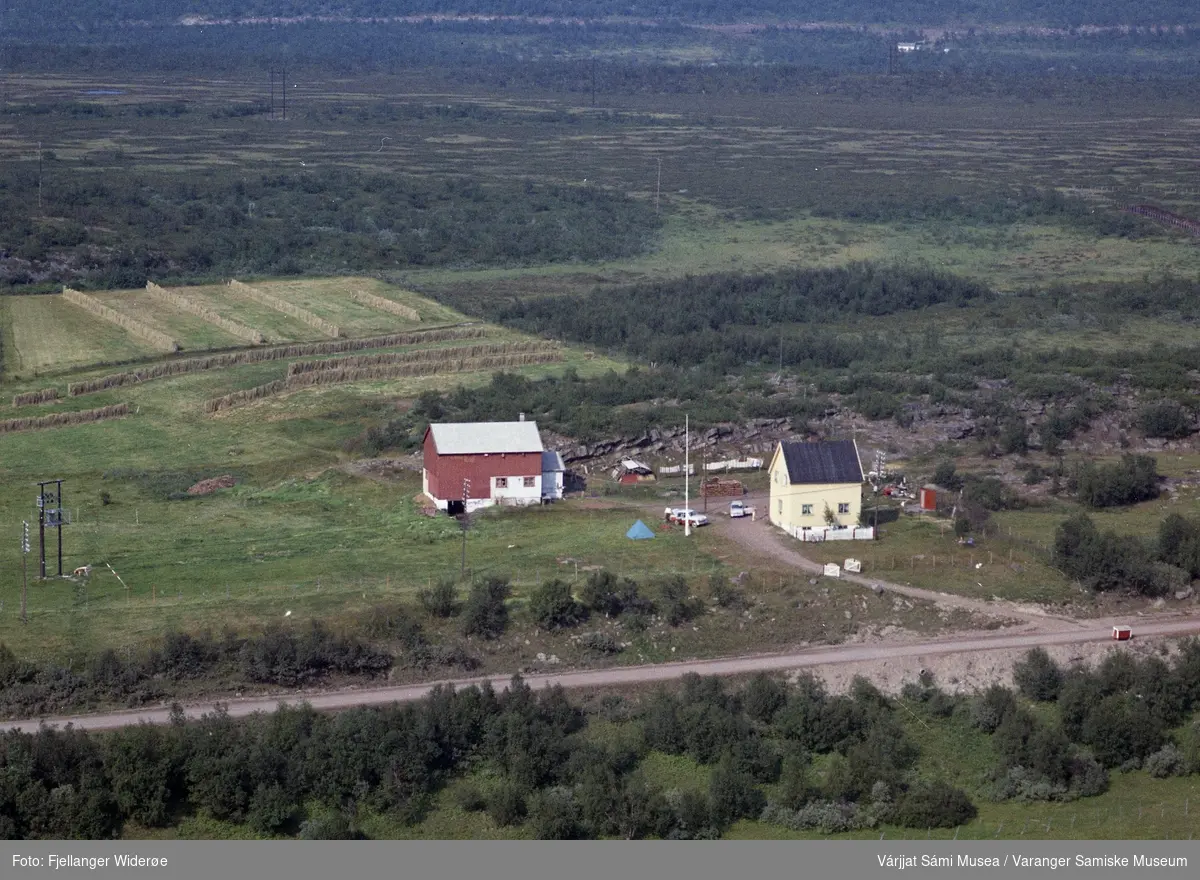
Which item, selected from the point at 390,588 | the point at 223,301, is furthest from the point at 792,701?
the point at 223,301

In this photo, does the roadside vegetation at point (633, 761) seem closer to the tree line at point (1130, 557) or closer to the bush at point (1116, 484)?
the tree line at point (1130, 557)

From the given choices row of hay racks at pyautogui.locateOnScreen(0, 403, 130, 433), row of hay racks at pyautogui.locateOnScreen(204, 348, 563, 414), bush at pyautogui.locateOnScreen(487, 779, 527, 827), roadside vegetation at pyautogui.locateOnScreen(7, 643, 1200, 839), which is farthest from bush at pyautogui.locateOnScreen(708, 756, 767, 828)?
row of hay racks at pyautogui.locateOnScreen(0, 403, 130, 433)

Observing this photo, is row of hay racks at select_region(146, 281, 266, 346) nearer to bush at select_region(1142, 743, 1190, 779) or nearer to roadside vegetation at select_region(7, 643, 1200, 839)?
roadside vegetation at select_region(7, 643, 1200, 839)

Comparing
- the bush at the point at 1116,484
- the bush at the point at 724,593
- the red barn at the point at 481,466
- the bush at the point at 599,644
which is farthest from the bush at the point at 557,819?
the bush at the point at 1116,484

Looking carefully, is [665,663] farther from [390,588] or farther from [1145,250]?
[1145,250]

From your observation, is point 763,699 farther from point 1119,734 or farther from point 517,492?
point 517,492

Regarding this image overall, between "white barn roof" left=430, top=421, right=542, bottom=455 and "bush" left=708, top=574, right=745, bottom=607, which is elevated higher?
"white barn roof" left=430, top=421, right=542, bottom=455

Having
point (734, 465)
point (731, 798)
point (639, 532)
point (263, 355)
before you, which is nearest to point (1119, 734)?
point (731, 798)
